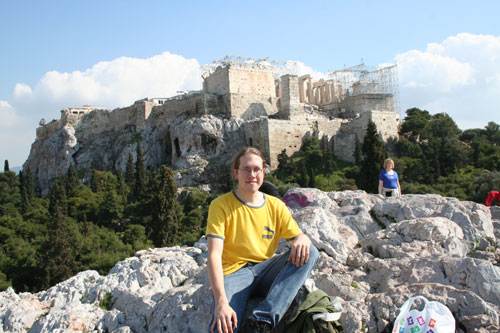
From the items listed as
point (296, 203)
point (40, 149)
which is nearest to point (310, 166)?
point (296, 203)

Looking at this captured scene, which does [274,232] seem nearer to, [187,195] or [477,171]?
[187,195]

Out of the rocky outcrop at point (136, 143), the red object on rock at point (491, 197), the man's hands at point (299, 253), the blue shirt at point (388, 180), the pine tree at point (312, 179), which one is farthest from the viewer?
the rocky outcrop at point (136, 143)

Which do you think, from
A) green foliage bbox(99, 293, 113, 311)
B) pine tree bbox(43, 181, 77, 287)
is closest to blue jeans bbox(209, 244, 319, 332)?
green foliage bbox(99, 293, 113, 311)

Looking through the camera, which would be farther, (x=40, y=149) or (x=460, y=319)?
(x=40, y=149)

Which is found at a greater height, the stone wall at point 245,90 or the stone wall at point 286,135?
the stone wall at point 245,90

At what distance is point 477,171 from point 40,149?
3626 cm

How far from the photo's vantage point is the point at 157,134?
33.0 m

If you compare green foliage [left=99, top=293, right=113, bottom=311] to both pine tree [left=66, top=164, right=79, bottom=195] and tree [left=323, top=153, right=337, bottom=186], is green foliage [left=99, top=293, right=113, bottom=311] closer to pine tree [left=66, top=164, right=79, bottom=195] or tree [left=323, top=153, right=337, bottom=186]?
tree [left=323, top=153, right=337, bottom=186]

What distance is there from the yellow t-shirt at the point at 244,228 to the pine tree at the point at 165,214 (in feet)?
51.0

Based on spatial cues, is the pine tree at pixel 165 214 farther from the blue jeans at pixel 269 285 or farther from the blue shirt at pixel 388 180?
the blue jeans at pixel 269 285

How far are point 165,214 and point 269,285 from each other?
15994 mm

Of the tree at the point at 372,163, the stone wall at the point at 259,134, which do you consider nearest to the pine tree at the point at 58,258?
the tree at the point at 372,163

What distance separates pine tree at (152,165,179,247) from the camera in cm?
1847

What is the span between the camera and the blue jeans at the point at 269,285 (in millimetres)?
2785
